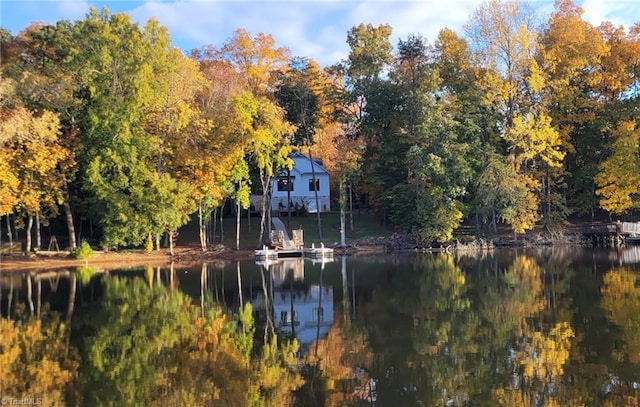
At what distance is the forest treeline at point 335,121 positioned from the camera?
3419cm

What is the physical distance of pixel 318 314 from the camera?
17031mm

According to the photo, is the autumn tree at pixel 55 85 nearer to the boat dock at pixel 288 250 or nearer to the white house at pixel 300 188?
the boat dock at pixel 288 250

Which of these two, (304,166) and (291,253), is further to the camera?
(304,166)

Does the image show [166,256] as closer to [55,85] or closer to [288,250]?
[288,250]

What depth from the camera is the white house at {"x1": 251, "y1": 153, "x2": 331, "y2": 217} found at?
5462cm

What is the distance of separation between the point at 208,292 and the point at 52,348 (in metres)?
9.17

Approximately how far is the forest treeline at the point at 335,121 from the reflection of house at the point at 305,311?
16.8m

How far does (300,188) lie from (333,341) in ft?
139

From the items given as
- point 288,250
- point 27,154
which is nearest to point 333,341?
point 288,250

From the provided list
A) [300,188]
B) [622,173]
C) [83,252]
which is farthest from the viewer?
[300,188]

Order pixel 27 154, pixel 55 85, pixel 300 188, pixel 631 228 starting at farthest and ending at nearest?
pixel 300 188
pixel 631 228
pixel 55 85
pixel 27 154

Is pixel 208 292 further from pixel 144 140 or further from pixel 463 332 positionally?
pixel 144 140

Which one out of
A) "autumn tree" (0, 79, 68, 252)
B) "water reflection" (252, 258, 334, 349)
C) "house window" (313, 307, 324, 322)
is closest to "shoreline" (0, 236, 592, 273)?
"autumn tree" (0, 79, 68, 252)

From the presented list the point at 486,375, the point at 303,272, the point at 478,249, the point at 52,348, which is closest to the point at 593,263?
the point at 478,249
